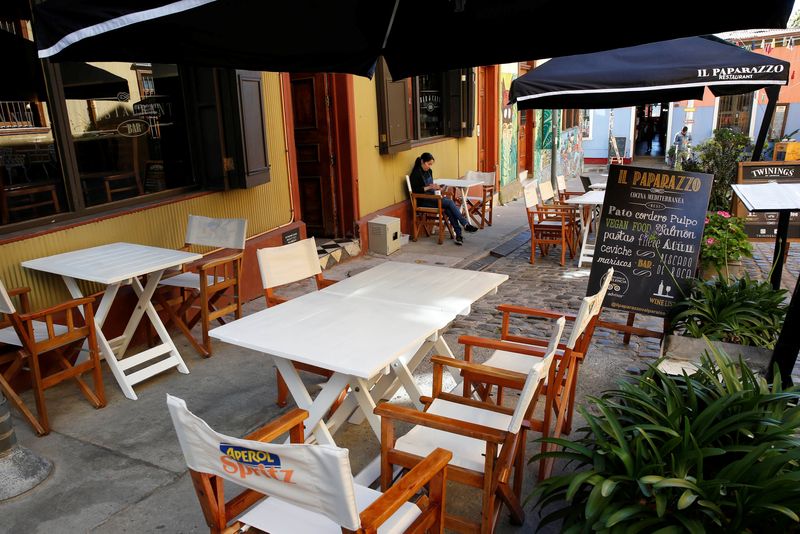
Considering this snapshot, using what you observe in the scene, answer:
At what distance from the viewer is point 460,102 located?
1073cm

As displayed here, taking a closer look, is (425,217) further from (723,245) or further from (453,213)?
(723,245)

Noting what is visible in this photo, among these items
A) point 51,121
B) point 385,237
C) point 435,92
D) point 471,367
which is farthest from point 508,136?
point 471,367

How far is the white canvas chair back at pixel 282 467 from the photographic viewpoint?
5.36 ft

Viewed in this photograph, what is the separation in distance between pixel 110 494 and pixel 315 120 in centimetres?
564

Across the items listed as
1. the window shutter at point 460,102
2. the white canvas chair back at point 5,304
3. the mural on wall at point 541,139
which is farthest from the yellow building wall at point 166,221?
the mural on wall at point 541,139

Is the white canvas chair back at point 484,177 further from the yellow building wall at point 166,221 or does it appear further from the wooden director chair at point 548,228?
the yellow building wall at point 166,221

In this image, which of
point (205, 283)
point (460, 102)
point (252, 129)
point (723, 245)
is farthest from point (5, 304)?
point (460, 102)

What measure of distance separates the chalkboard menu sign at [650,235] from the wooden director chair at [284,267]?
222 cm

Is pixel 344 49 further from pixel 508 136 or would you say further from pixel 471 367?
pixel 508 136

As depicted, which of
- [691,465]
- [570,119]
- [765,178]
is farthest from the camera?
[570,119]

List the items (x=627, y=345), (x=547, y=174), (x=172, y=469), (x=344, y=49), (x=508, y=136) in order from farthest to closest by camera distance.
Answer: (x=547, y=174), (x=508, y=136), (x=627, y=345), (x=344, y=49), (x=172, y=469)

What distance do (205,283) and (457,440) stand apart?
107 inches

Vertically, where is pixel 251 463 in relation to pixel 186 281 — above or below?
above

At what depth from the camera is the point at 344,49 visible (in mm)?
3531
